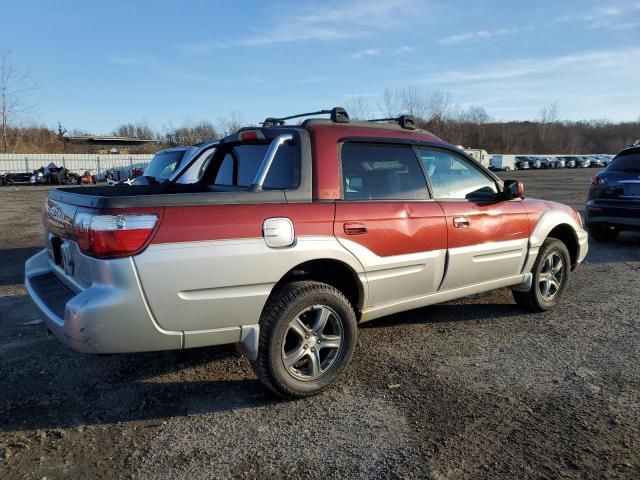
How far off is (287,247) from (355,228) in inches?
22.6

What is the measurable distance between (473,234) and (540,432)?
1.79 metres

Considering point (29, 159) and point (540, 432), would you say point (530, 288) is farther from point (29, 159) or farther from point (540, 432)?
point (29, 159)

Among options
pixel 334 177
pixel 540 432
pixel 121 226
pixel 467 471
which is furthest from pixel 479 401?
pixel 121 226

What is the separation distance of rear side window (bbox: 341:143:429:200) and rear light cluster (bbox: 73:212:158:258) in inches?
56.9

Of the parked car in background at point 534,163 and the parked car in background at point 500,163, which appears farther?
the parked car in background at point 534,163

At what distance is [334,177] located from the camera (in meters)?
3.58

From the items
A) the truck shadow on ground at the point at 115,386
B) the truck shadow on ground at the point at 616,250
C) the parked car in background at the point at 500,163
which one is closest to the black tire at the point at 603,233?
the truck shadow on ground at the point at 616,250

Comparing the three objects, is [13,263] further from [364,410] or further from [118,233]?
[364,410]

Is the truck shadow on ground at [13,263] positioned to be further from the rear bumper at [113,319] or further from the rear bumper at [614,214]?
the rear bumper at [614,214]

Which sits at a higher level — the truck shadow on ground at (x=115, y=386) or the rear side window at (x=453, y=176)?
the rear side window at (x=453, y=176)

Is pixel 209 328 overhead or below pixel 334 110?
below

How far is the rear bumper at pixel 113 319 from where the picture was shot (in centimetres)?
276

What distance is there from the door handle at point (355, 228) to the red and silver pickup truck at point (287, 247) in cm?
1

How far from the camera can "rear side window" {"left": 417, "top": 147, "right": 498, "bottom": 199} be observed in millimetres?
4277
